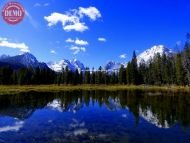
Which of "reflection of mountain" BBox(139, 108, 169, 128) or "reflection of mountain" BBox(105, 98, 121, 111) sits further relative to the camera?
"reflection of mountain" BBox(105, 98, 121, 111)

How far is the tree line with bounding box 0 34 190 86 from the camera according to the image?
108 m

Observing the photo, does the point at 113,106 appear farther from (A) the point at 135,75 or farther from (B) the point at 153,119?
(A) the point at 135,75

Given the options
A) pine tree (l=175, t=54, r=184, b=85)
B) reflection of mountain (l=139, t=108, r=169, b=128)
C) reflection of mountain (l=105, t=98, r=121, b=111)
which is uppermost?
pine tree (l=175, t=54, r=184, b=85)

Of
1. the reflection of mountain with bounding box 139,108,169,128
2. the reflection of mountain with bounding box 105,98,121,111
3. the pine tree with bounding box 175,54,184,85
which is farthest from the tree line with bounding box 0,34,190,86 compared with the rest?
the reflection of mountain with bounding box 139,108,169,128

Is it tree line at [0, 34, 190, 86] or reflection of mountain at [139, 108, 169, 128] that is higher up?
tree line at [0, 34, 190, 86]

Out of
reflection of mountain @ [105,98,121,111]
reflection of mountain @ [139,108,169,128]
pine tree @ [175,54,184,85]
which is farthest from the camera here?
pine tree @ [175,54,184,85]

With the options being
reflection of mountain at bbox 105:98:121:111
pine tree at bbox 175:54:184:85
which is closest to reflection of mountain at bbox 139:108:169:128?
reflection of mountain at bbox 105:98:121:111

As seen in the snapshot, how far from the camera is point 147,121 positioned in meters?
31.0

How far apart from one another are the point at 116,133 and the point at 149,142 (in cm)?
407

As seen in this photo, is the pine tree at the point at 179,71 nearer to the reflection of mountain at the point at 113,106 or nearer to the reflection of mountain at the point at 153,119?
the reflection of mountain at the point at 113,106

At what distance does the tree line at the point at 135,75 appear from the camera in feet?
354

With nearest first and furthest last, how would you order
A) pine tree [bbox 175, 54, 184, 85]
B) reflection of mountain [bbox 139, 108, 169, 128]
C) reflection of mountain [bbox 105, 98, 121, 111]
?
reflection of mountain [bbox 139, 108, 169, 128] → reflection of mountain [bbox 105, 98, 121, 111] → pine tree [bbox 175, 54, 184, 85]

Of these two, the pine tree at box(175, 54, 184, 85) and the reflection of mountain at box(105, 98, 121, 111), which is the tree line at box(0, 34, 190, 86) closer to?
the pine tree at box(175, 54, 184, 85)

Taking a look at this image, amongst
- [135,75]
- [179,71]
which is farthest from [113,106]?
[135,75]
